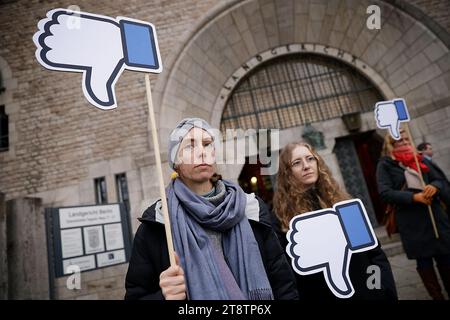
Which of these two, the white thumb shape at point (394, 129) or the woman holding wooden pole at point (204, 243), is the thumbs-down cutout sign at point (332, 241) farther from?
the white thumb shape at point (394, 129)

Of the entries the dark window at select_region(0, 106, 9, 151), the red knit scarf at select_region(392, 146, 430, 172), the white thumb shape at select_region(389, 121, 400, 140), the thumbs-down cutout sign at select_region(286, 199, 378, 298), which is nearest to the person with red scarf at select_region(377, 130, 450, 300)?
the red knit scarf at select_region(392, 146, 430, 172)

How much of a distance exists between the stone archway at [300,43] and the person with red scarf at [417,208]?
388 cm

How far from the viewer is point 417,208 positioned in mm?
2584

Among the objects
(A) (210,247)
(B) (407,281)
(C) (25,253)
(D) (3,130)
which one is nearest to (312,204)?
(A) (210,247)

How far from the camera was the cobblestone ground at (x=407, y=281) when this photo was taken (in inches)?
116

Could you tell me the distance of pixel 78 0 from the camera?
5055mm

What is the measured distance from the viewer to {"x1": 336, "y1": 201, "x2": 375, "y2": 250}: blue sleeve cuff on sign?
142cm

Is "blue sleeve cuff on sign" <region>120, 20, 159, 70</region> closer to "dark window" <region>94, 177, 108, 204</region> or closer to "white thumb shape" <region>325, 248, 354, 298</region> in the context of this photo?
"white thumb shape" <region>325, 248, 354, 298</region>

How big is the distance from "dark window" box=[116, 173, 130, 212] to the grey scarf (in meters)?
4.23

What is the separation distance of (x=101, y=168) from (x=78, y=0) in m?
3.51

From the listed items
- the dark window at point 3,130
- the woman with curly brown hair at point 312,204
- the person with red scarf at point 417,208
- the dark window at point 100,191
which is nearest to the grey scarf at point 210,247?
the woman with curly brown hair at point 312,204

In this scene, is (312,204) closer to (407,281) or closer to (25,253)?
(407,281)

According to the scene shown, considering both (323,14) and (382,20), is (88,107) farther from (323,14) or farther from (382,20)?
(382,20)

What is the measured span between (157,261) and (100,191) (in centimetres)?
459
